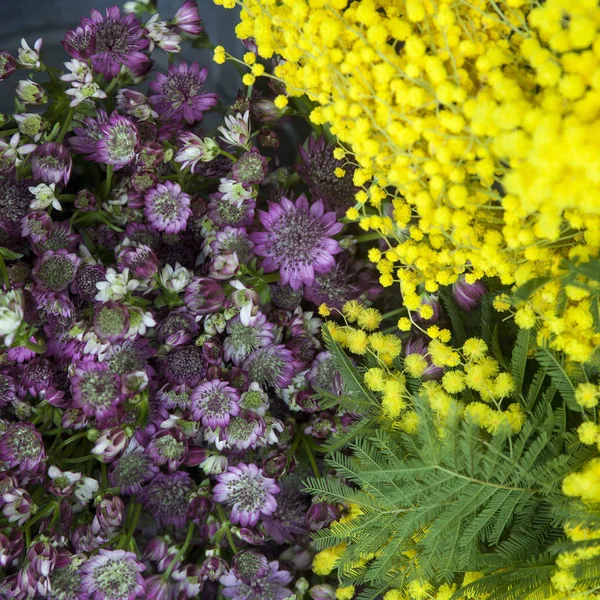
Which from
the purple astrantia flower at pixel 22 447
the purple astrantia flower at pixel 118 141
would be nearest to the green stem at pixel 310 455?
the purple astrantia flower at pixel 22 447

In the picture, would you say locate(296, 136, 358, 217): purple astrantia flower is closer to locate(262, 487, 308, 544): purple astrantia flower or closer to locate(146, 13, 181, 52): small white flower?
locate(146, 13, 181, 52): small white flower

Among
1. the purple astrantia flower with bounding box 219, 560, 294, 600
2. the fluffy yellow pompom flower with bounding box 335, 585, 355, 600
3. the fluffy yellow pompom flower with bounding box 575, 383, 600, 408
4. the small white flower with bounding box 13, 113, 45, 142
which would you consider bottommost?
the purple astrantia flower with bounding box 219, 560, 294, 600

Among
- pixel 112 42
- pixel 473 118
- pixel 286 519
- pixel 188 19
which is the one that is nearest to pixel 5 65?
pixel 112 42

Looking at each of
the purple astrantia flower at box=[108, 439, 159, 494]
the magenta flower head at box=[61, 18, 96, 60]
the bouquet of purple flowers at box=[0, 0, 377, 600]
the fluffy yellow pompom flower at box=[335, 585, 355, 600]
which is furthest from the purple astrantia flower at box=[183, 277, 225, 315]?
the fluffy yellow pompom flower at box=[335, 585, 355, 600]

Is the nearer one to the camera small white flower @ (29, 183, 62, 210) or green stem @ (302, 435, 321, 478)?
small white flower @ (29, 183, 62, 210)

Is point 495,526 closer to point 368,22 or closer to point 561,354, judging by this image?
point 561,354

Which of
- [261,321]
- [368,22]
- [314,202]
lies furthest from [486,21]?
[261,321]
